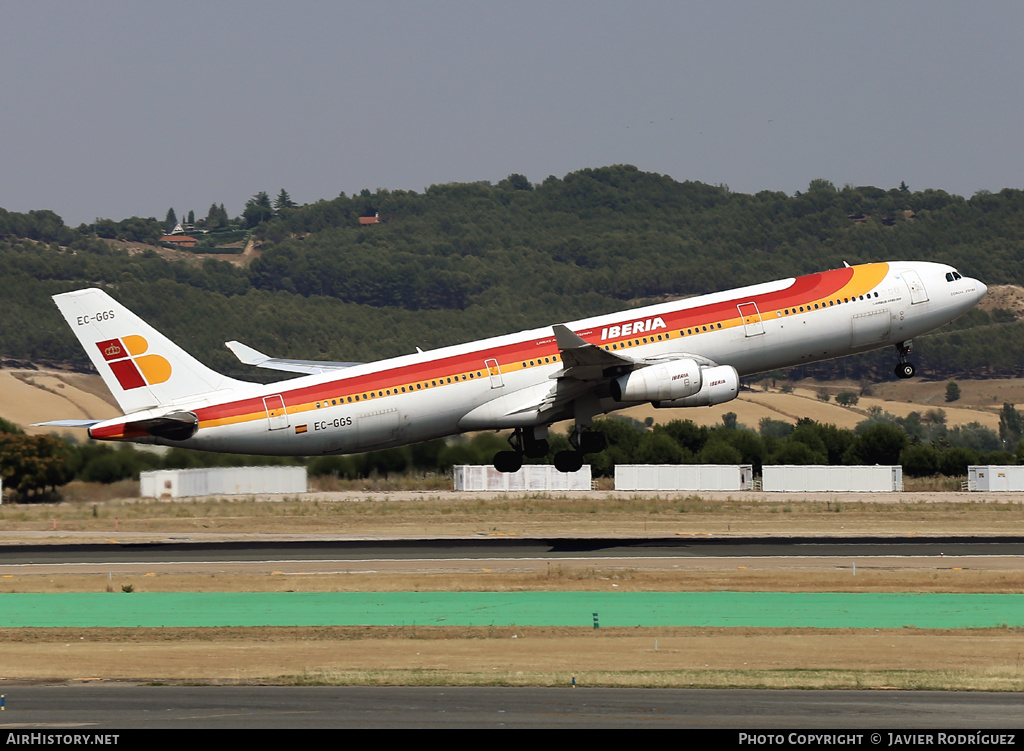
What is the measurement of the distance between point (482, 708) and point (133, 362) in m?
27.9

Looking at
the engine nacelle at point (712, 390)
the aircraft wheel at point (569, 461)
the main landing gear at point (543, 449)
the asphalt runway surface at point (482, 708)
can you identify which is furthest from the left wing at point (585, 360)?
the asphalt runway surface at point (482, 708)

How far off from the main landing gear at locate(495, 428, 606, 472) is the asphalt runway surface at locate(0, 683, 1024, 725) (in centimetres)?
2488

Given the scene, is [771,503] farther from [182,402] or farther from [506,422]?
[182,402]

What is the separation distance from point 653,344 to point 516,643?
19295 millimetres

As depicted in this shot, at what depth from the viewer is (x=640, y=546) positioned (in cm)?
4978

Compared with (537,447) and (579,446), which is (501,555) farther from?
(579,446)

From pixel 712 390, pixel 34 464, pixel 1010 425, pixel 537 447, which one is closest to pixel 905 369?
pixel 712 390

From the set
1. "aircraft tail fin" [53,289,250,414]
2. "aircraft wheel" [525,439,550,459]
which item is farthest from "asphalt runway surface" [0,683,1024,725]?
"aircraft wheel" [525,439,550,459]

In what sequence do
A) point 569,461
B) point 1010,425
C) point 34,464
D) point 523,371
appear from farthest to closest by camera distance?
point 1010,425 → point 34,464 → point 569,461 → point 523,371

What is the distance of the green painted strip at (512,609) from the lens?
34.3 m

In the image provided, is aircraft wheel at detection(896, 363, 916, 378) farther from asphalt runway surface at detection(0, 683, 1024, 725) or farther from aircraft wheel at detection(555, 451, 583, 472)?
asphalt runway surface at detection(0, 683, 1024, 725)

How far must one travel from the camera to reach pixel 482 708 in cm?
2259

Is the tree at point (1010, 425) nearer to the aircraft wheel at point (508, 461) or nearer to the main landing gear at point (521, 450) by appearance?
the main landing gear at point (521, 450)
